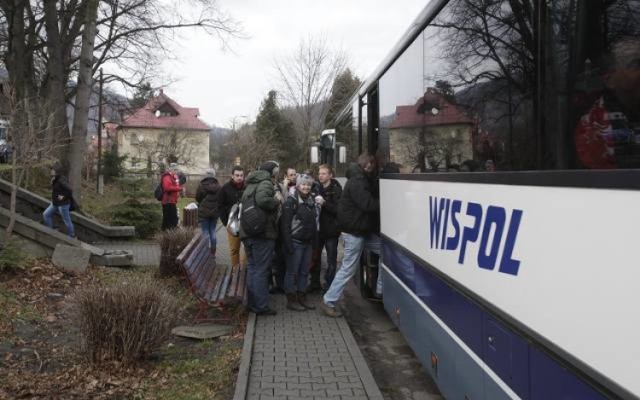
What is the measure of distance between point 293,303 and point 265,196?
165 cm

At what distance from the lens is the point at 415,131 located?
5500 millimetres

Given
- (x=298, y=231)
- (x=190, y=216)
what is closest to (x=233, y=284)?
(x=298, y=231)

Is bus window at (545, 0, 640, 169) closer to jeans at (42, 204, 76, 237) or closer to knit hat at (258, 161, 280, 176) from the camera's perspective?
knit hat at (258, 161, 280, 176)

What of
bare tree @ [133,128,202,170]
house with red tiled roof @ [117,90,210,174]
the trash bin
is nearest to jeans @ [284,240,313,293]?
the trash bin

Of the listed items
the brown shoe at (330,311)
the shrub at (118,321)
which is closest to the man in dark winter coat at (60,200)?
the brown shoe at (330,311)

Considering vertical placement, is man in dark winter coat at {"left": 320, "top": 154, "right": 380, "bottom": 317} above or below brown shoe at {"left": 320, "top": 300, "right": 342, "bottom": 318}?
above

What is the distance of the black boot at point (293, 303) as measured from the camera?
25.8 ft

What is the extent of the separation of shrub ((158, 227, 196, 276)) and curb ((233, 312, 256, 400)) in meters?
2.92

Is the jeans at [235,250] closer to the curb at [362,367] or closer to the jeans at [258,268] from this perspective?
the jeans at [258,268]

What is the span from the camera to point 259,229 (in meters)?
7.14

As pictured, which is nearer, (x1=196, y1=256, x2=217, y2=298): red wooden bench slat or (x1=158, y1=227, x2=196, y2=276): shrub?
(x1=196, y1=256, x2=217, y2=298): red wooden bench slat

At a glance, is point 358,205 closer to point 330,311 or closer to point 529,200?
point 330,311

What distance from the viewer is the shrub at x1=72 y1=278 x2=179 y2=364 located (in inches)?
211

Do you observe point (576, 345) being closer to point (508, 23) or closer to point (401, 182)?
point (508, 23)
